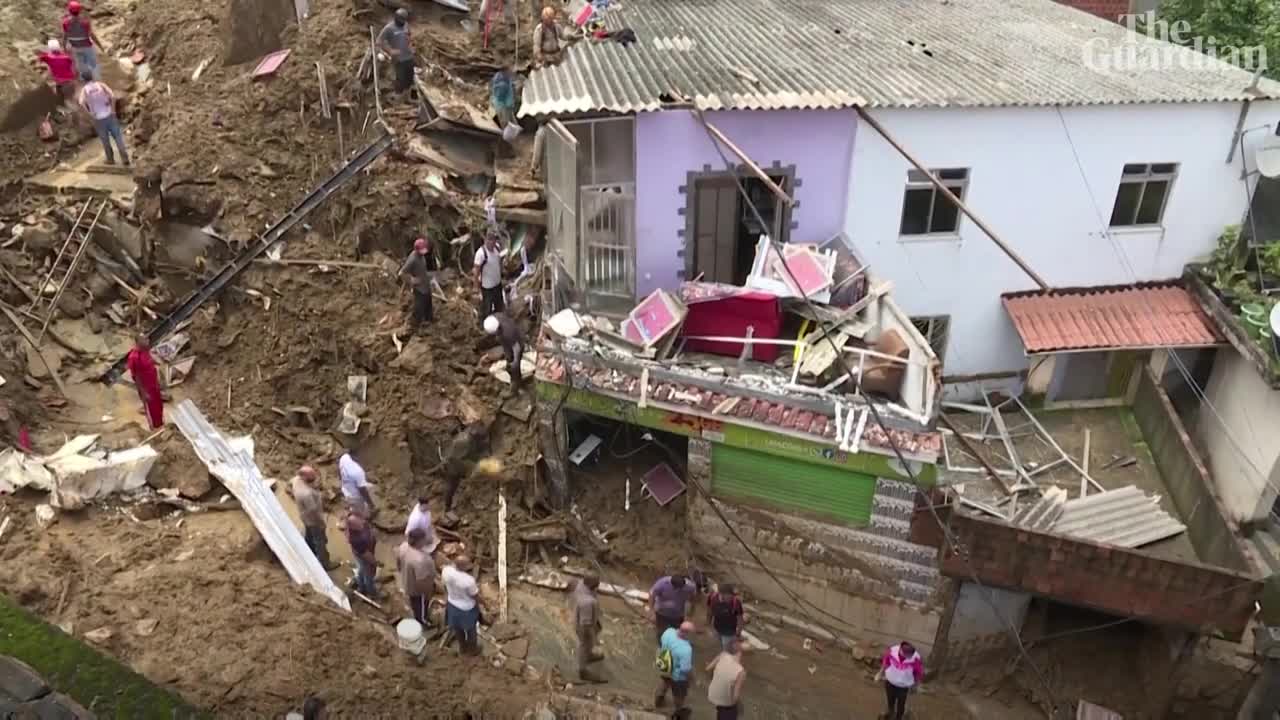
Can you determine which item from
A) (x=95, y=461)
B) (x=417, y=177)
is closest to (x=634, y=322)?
(x=417, y=177)

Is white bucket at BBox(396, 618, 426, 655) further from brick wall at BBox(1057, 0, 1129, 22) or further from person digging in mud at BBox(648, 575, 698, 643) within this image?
brick wall at BBox(1057, 0, 1129, 22)

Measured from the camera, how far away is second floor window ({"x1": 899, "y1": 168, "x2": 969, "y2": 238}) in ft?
49.1

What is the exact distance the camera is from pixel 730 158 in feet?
45.8

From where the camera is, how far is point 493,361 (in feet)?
50.3

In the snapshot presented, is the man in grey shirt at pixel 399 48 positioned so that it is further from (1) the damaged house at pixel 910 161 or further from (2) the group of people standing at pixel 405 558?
(2) the group of people standing at pixel 405 558

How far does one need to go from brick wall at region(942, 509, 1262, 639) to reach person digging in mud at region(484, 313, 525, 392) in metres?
6.87

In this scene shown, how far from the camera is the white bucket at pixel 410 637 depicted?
36.2 ft

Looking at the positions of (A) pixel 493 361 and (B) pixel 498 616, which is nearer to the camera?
(B) pixel 498 616

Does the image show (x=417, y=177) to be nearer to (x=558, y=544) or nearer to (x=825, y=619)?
(x=558, y=544)

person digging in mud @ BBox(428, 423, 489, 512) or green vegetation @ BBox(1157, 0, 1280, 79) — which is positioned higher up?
green vegetation @ BBox(1157, 0, 1280, 79)

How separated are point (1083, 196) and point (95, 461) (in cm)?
1564

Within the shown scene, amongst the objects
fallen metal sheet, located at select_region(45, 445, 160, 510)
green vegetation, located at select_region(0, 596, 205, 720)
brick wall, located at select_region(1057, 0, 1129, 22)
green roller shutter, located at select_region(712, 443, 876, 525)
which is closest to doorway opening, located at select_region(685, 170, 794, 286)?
green roller shutter, located at select_region(712, 443, 876, 525)

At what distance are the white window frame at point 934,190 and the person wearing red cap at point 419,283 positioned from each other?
309 inches

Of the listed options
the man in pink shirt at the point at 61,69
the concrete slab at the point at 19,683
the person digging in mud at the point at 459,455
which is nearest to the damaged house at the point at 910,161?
the person digging in mud at the point at 459,455
